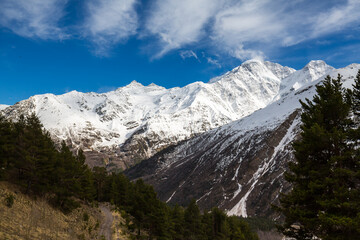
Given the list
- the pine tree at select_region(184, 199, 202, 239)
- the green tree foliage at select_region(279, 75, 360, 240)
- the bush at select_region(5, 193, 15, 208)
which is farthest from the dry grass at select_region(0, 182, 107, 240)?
the pine tree at select_region(184, 199, 202, 239)

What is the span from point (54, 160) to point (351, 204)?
34.1m

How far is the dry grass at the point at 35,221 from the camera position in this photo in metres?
21.4

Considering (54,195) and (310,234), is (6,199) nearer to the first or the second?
(54,195)

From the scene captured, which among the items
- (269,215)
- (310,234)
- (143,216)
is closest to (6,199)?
(143,216)

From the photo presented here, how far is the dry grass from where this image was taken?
Result: 21.4 m

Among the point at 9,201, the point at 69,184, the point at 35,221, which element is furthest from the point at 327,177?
the point at 69,184

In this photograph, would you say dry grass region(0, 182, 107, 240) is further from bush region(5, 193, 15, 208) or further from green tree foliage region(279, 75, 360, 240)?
green tree foliage region(279, 75, 360, 240)

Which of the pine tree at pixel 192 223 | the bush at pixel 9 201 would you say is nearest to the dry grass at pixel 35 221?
the bush at pixel 9 201

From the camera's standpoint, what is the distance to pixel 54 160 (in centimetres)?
3647

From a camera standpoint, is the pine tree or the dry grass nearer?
the dry grass

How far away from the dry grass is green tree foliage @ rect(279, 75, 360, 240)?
1967 centimetres

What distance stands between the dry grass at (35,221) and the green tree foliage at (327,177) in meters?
19.7

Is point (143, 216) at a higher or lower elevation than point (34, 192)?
lower

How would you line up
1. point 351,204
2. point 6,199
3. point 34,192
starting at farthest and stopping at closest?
point 34,192, point 6,199, point 351,204
